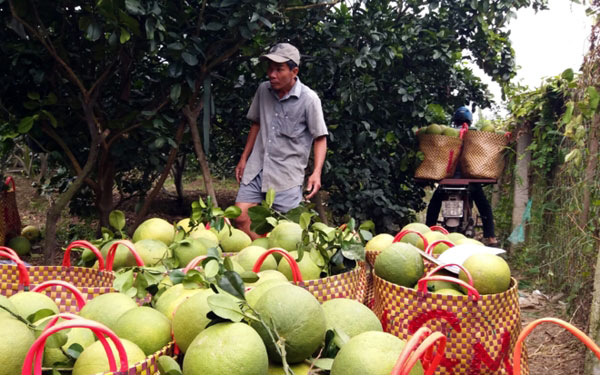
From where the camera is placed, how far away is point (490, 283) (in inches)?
74.4

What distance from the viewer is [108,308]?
1.36 meters

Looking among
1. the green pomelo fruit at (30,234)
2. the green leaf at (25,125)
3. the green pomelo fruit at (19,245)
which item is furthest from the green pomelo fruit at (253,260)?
the green pomelo fruit at (30,234)

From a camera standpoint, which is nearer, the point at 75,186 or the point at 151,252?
the point at 151,252

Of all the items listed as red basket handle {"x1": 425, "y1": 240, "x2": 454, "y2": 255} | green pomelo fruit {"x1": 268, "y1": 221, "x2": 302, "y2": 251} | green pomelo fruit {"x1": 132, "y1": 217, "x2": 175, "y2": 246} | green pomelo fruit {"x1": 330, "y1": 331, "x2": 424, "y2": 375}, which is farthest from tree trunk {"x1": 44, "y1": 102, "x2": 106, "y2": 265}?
green pomelo fruit {"x1": 330, "y1": 331, "x2": 424, "y2": 375}

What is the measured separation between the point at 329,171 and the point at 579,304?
2.66 meters

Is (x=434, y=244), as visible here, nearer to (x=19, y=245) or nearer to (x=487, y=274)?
(x=487, y=274)

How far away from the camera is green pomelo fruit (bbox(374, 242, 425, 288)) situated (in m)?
1.94

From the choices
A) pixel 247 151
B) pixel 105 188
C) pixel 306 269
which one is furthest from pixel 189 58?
pixel 306 269

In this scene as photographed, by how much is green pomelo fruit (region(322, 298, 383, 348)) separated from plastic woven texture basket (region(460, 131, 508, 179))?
4.32 meters

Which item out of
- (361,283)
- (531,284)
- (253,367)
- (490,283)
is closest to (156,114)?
(361,283)

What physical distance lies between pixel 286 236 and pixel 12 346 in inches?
44.0

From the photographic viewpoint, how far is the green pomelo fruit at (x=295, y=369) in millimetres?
1155

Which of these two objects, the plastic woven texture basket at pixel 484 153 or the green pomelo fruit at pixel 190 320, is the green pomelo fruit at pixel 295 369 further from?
the plastic woven texture basket at pixel 484 153

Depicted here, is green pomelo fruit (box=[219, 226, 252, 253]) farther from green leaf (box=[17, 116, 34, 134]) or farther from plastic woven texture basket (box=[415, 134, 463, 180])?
plastic woven texture basket (box=[415, 134, 463, 180])
